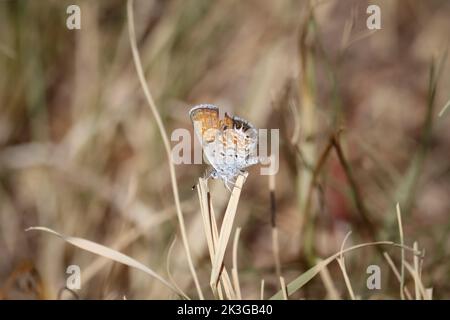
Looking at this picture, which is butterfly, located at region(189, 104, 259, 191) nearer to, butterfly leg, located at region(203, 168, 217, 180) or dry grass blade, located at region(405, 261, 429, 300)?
butterfly leg, located at region(203, 168, 217, 180)

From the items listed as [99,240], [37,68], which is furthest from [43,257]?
[37,68]

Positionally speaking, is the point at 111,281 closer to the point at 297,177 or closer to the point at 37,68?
the point at 297,177

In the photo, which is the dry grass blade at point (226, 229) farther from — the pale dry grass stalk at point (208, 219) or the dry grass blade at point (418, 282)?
the dry grass blade at point (418, 282)

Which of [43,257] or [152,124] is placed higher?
[152,124]

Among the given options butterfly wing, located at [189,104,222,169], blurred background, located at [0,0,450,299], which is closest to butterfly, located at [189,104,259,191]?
butterfly wing, located at [189,104,222,169]

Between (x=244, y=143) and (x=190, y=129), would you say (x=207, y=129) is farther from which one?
(x=190, y=129)

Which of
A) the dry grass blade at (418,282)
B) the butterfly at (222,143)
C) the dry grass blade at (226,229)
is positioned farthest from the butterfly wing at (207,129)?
the dry grass blade at (418,282)
